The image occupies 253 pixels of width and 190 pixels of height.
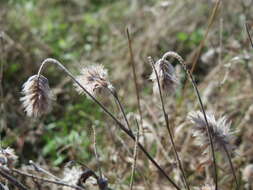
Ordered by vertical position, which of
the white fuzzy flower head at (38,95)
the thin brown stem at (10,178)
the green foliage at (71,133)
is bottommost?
the green foliage at (71,133)

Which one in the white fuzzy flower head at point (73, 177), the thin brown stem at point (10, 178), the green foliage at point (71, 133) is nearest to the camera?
the thin brown stem at point (10, 178)

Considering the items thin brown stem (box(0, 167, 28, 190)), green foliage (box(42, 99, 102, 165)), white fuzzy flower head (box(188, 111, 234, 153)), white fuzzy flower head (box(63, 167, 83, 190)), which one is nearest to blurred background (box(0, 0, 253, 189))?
green foliage (box(42, 99, 102, 165))

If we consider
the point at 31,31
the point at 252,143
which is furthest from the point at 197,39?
the point at 252,143

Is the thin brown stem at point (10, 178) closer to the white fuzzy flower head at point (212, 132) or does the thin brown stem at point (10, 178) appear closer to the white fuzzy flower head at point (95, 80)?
the white fuzzy flower head at point (95, 80)

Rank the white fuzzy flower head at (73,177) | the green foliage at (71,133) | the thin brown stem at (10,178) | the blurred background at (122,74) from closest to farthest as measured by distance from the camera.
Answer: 1. the thin brown stem at (10,178)
2. the white fuzzy flower head at (73,177)
3. the blurred background at (122,74)
4. the green foliage at (71,133)

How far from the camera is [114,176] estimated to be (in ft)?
6.16

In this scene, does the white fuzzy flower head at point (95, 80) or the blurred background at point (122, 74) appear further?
the blurred background at point (122, 74)

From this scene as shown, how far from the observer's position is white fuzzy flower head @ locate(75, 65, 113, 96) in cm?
133

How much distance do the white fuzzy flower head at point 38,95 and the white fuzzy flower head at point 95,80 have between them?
10 cm

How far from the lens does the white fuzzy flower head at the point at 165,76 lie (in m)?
1.30

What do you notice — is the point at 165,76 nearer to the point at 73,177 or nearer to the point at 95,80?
the point at 95,80

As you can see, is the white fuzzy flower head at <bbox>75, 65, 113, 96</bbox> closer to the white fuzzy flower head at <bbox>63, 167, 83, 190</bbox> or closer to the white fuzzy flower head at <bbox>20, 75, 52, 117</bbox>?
the white fuzzy flower head at <bbox>20, 75, 52, 117</bbox>

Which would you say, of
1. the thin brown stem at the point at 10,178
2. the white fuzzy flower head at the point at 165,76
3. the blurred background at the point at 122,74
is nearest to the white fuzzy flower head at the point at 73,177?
the thin brown stem at the point at 10,178

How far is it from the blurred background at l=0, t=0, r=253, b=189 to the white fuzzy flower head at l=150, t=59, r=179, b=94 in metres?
0.50
